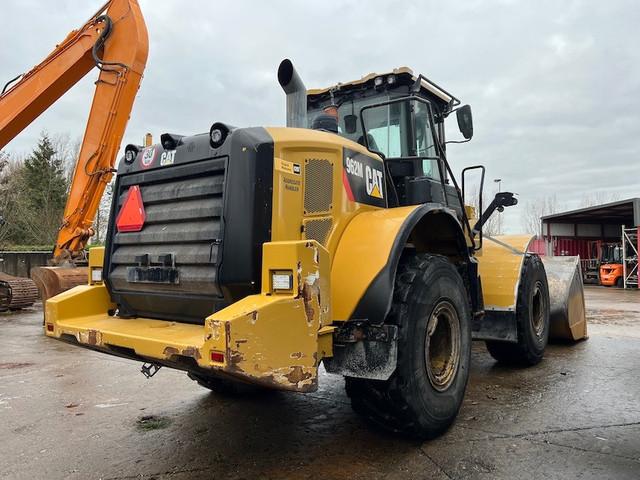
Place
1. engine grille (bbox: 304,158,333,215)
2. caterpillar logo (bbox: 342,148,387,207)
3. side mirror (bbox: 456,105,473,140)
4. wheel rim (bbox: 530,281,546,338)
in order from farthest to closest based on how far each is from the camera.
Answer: wheel rim (bbox: 530,281,546,338)
side mirror (bbox: 456,105,473,140)
caterpillar logo (bbox: 342,148,387,207)
engine grille (bbox: 304,158,333,215)

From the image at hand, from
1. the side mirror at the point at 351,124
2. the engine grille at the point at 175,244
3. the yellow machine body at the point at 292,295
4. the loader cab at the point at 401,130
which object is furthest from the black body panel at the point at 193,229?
the side mirror at the point at 351,124

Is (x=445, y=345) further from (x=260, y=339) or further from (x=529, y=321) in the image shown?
(x=529, y=321)

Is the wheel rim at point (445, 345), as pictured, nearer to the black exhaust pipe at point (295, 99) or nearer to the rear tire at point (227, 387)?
the rear tire at point (227, 387)

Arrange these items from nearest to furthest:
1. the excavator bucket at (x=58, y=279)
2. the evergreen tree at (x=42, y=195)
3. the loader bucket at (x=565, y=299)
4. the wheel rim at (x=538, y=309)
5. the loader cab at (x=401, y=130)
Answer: the loader cab at (x=401, y=130)
the wheel rim at (x=538, y=309)
the loader bucket at (x=565, y=299)
the excavator bucket at (x=58, y=279)
the evergreen tree at (x=42, y=195)

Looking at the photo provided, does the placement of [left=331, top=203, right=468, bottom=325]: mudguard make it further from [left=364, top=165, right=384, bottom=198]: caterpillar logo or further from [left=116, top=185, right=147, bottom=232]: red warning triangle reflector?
[left=116, top=185, right=147, bottom=232]: red warning triangle reflector

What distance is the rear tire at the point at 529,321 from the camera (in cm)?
556

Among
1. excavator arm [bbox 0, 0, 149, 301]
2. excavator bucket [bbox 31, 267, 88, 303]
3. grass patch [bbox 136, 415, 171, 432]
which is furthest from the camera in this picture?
excavator bucket [bbox 31, 267, 88, 303]

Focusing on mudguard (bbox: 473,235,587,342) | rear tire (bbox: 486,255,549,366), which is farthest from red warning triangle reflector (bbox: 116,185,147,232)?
rear tire (bbox: 486,255,549,366)

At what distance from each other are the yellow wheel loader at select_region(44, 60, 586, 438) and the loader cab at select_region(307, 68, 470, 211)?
4 cm

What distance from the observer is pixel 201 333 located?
3164 mm

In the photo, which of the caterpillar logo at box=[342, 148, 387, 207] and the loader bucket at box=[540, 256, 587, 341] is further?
the loader bucket at box=[540, 256, 587, 341]

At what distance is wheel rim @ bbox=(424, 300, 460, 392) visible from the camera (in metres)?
3.76

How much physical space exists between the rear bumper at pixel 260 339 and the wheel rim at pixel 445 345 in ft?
3.40

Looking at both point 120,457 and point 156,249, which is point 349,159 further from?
point 120,457
